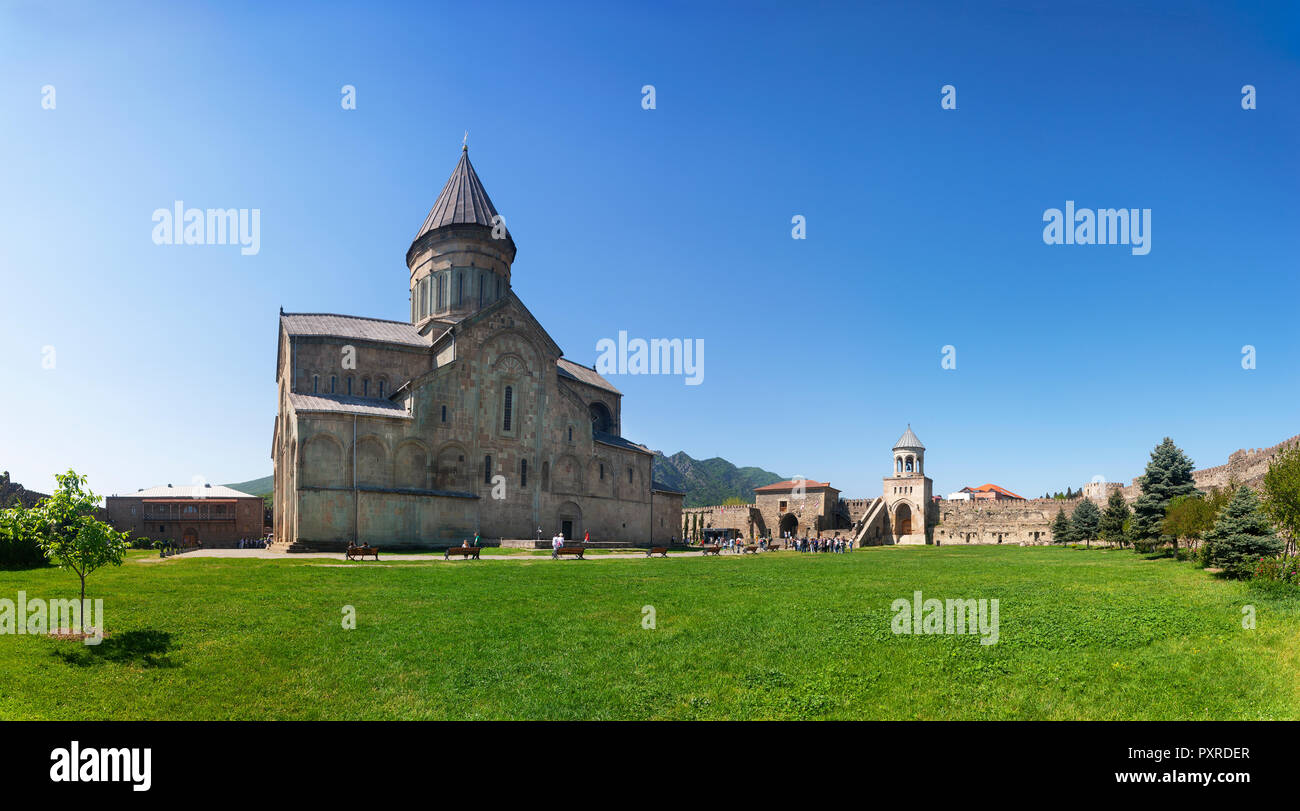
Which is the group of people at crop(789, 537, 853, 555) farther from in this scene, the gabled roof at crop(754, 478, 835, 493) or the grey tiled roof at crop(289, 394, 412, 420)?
the grey tiled roof at crop(289, 394, 412, 420)

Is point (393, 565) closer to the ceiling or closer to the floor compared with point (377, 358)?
closer to the floor

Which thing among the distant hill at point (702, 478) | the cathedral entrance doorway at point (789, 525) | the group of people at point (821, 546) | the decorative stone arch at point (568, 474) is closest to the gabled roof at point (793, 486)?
the cathedral entrance doorway at point (789, 525)

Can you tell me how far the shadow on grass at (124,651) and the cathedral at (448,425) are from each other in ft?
67.5

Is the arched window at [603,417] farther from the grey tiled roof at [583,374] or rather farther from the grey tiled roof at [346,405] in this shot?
the grey tiled roof at [346,405]

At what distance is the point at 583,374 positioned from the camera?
164ft

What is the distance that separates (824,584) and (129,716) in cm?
1415

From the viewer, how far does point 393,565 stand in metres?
22.3

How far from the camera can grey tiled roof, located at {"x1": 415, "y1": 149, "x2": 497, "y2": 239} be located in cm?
4278

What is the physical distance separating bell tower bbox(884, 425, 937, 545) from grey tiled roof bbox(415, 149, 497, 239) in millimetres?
43302

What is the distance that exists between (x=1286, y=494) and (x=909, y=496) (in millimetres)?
46638

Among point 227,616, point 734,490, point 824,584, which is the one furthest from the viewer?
point 734,490

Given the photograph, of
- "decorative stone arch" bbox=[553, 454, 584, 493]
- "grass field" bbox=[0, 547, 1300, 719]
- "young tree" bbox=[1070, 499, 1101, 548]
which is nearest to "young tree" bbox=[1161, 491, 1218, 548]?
"grass field" bbox=[0, 547, 1300, 719]
